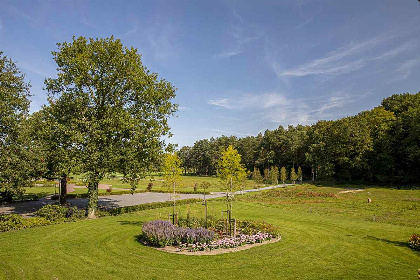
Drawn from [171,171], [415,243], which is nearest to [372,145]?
[415,243]

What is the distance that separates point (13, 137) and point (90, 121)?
5043 millimetres

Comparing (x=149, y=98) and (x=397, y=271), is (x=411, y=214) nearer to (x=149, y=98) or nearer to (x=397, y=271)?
(x=397, y=271)

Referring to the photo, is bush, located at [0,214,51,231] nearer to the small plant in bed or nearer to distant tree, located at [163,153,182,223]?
the small plant in bed

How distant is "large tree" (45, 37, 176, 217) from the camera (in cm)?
1906

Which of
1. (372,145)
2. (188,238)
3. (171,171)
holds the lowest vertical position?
(188,238)

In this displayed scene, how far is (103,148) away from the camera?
63.6 ft

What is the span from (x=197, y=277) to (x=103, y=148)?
44.8ft

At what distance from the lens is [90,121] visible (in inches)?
757

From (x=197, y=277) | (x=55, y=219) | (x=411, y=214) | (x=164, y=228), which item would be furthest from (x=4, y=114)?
(x=411, y=214)

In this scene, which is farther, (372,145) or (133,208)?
(372,145)

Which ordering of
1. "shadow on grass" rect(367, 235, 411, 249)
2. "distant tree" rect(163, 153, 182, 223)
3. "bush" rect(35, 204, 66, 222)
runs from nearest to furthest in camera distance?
"shadow on grass" rect(367, 235, 411, 249)
"distant tree" rect(163, 153, 182, 223)
"bush" rect(35, 204, 66, 222)

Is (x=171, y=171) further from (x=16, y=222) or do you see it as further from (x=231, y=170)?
(x=16, y=222)

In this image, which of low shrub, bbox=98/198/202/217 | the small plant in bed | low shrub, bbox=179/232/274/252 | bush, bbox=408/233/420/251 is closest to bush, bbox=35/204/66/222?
low shrub, bbox=98/198/202/217

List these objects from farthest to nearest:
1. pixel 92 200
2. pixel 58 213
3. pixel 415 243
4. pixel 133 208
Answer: pixel 133 208, pixel 92 200, pixel 58 213, pixel 415 243
